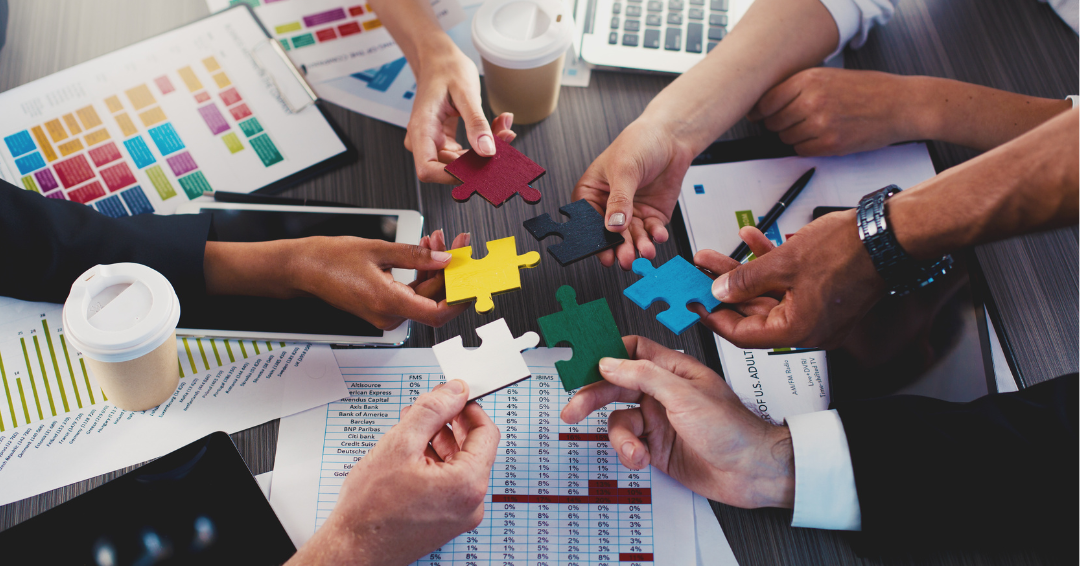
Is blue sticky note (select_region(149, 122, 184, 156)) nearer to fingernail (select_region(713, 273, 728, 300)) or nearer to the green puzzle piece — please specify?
the green puzzle piece

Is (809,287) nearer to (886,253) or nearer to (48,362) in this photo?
(886,253)

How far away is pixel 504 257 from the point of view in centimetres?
130

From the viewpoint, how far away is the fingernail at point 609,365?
118 cm

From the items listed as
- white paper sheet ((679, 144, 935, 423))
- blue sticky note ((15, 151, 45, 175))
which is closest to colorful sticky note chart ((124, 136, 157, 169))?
blue sticky note ((15, 151, 45, 175))

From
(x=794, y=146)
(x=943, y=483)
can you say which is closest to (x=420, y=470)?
(x=943, y=483)

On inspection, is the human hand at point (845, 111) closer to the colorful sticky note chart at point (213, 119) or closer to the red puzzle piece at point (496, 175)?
the red puzzle piece at point (496, 175)

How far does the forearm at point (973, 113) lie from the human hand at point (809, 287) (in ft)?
1.98

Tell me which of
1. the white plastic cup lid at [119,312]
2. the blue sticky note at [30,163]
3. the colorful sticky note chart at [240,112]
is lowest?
the blue sticky note at [30,163]

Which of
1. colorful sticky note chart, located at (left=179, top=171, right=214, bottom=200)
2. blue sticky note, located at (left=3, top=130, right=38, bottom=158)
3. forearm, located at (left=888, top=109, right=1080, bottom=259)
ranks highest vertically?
forearm, located at (left=888, top=109, right=1080, bottom=259)

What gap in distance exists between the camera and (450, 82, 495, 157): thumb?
138 centimetres

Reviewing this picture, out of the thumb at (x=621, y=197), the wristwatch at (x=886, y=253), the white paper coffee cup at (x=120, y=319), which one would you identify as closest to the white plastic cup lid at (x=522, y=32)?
the thumb at (x=621, y=197)

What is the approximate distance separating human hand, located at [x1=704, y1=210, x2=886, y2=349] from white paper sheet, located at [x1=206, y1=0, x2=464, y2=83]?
1.20 meters

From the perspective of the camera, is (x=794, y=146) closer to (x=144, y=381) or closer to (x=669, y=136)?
(x=669, y=136)

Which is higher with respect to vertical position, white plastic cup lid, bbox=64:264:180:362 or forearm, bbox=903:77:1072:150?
forearm, bbox=903:77:1072:150
